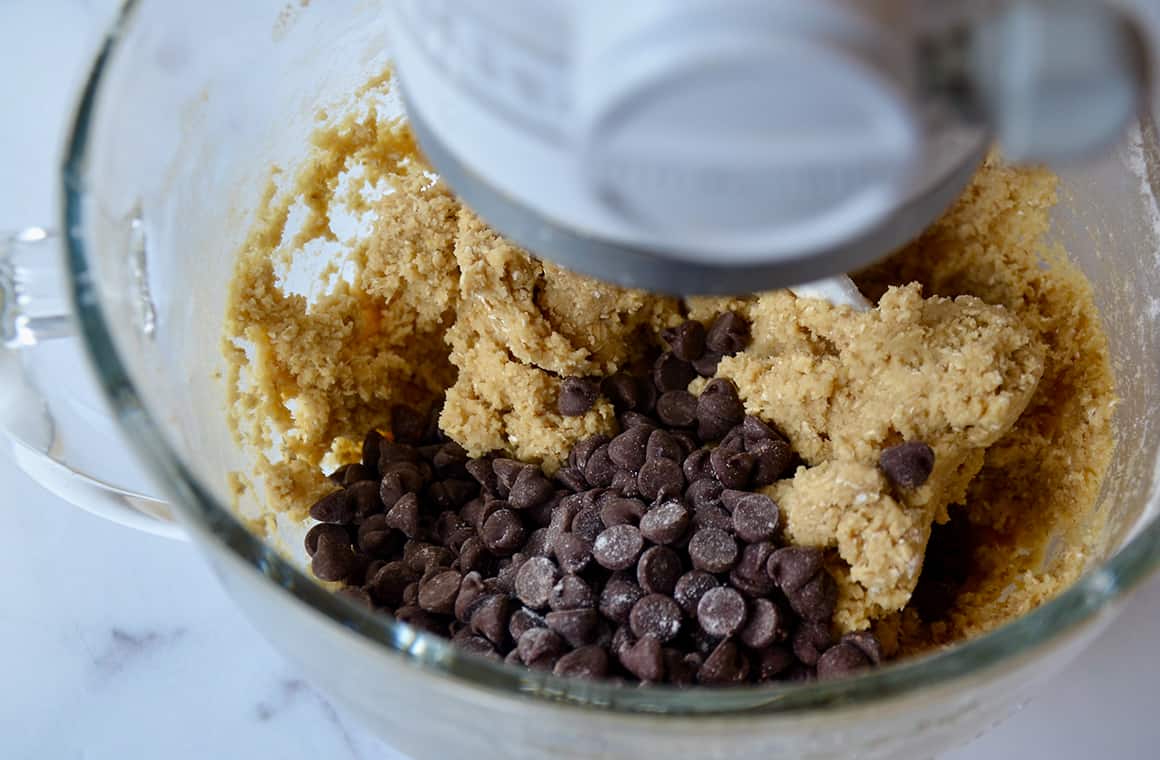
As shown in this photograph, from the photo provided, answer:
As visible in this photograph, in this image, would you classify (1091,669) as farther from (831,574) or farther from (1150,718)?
(831,574)

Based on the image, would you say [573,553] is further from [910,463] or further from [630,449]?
[910,463]

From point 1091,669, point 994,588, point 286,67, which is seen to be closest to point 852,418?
point 994,588

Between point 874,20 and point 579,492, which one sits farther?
point 579,492

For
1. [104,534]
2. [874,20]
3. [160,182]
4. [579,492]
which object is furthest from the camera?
[104,534]

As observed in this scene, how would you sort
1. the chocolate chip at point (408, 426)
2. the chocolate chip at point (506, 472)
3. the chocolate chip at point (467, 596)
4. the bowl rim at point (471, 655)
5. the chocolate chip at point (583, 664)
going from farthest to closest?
1. the chocolate chip at point (408, 426)
2. the chocolate chip at point (506, 472)
3. the chocolate chip at point (467, 596)
4. the chocolate chip at point (583, 664)
5. the bowl rim at point (471, 655)

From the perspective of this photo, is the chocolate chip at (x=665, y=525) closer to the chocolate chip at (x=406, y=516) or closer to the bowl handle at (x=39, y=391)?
the chocolate chip at (x=406, y=516)

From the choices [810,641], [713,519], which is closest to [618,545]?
[713,519]

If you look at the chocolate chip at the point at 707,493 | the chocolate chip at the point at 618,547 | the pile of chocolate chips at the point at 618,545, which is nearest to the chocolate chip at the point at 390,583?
the pile of chocolate chips at the point at 618,545
